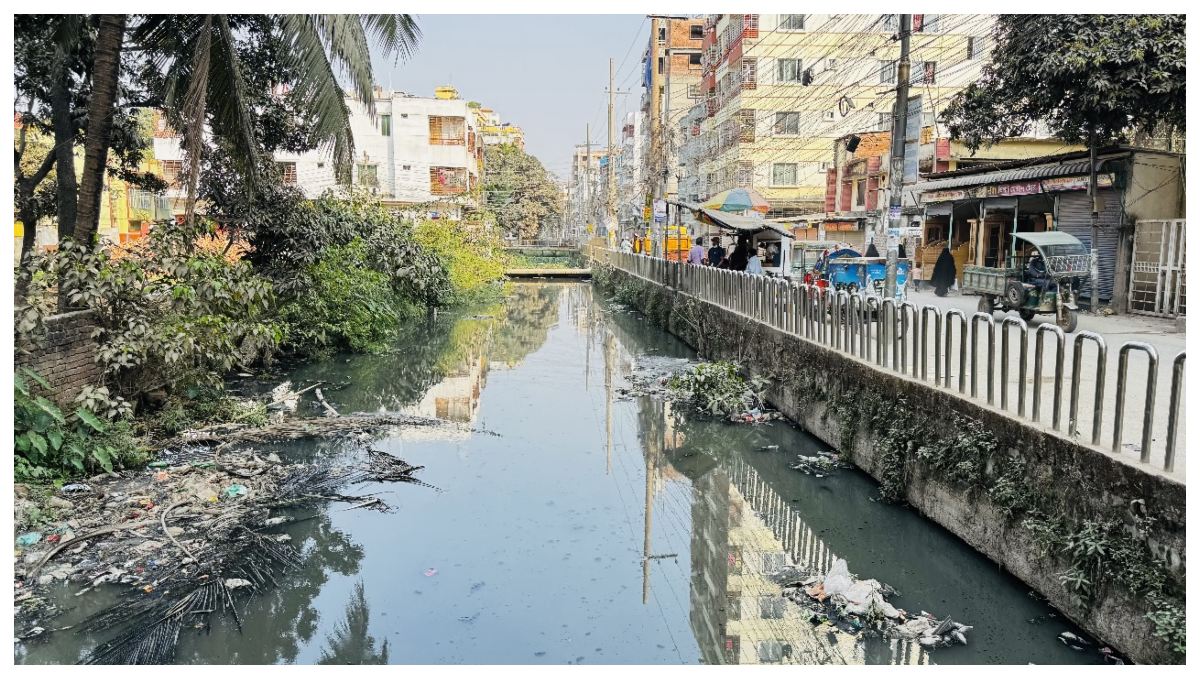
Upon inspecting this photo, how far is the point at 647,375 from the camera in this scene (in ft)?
47.0

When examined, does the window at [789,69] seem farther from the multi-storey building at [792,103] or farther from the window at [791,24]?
the window at [791,24]

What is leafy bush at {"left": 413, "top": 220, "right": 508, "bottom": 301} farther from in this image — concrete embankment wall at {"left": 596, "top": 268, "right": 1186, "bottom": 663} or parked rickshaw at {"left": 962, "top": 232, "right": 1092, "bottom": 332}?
concrete embankment wall at {"left": 596, "top": 268, "right": 1186, "bottom": 663}

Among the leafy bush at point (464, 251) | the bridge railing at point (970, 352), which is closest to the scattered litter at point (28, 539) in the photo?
the bridge railing at point (970, 352)

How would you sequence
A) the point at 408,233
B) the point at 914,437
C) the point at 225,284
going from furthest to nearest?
the point at 408,233
the point at 225,284
the point at 914,437

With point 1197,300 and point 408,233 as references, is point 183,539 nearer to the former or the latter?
point 1197,300

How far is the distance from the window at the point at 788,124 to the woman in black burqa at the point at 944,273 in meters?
20.9

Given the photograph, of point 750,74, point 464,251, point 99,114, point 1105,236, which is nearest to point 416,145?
point 750,74

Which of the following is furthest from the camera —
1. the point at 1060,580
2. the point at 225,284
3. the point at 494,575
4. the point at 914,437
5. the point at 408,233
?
the point at 408,233

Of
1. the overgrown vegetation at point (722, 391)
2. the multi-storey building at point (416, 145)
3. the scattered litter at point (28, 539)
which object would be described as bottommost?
the scattered litter at point (28, 539)

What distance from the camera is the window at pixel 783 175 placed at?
39.3m

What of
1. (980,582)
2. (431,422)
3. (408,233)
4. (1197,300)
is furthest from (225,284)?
(408,233)

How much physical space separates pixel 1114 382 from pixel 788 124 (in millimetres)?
33003

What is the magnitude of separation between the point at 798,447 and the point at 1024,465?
390 cm

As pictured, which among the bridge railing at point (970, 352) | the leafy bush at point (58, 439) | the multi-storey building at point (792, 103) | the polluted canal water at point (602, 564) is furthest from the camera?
the multi-storey building at point (792, 103)
